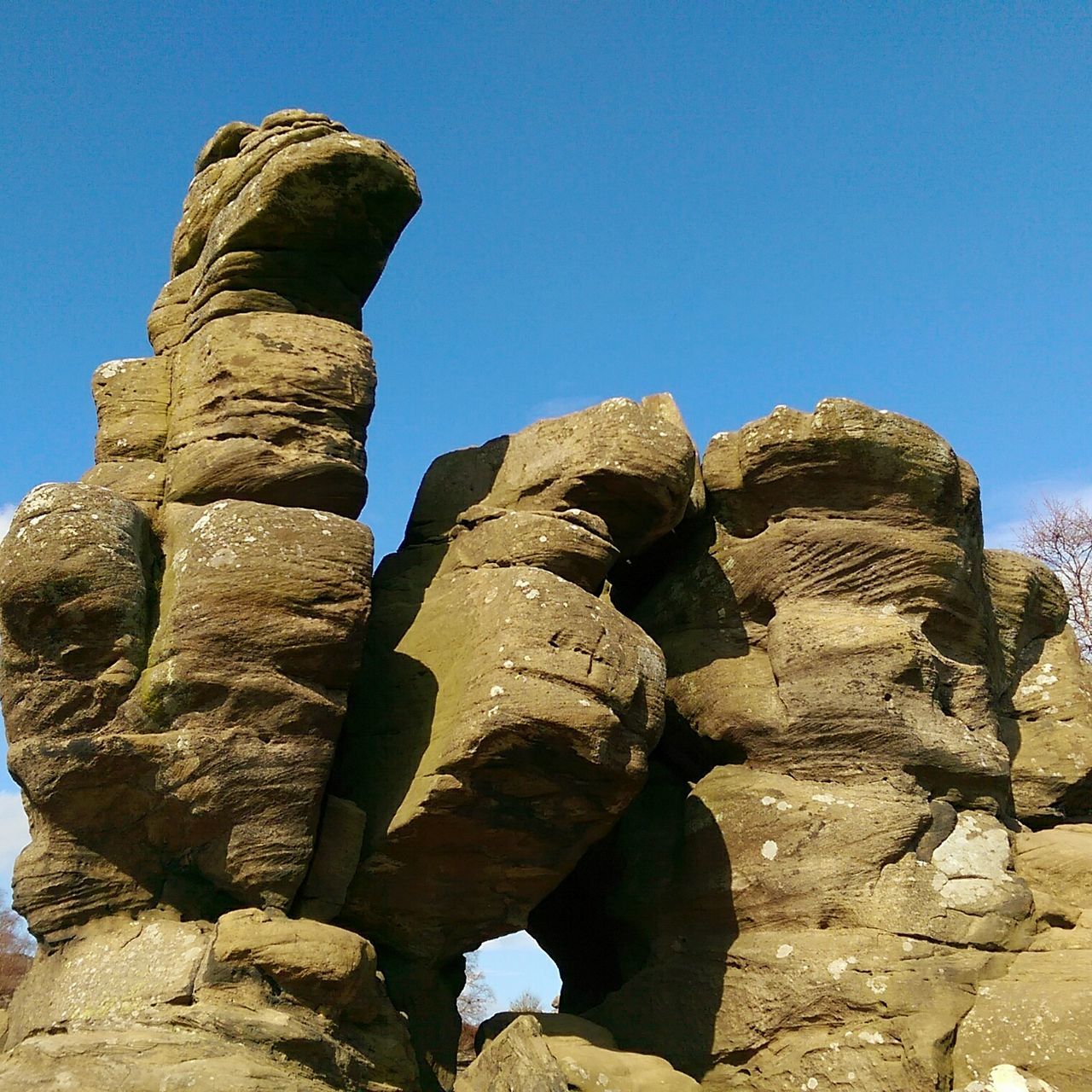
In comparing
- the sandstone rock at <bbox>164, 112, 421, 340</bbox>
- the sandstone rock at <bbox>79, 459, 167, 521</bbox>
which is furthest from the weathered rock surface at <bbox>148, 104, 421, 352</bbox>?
the sandstone rock at <bbox>79, 459, 167, 521</bbox>

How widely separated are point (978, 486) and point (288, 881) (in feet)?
25.8

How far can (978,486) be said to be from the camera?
12.9m

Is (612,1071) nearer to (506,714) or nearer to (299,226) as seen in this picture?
(506,714)

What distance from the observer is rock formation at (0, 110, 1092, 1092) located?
8959mm

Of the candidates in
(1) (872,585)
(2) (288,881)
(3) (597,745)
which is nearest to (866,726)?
(1) (872,585)

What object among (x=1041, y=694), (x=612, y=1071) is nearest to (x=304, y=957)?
(x=612, y=1071)

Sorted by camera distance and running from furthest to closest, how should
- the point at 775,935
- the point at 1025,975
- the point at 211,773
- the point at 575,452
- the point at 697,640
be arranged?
the point at 697,640 → the point at 575,452 → the point at 775,935 → the point at 1025,975 → the point at 211,773

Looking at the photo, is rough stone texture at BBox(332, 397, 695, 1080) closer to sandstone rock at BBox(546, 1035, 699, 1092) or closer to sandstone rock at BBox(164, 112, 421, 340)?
sandstone rock at BBox(546, 1035, 699, 1092)

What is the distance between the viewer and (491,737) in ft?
30.4

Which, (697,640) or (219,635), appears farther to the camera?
(697,640)

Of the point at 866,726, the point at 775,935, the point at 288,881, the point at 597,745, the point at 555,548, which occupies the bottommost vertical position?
the point at 288,881

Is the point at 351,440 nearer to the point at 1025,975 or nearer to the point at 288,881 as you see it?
the point at 288,881

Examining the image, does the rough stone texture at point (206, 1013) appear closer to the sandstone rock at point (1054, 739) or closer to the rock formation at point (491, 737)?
the rock formation at point (491, 737)

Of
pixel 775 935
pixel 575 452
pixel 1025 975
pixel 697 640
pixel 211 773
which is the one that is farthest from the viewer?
pixel 697 640
